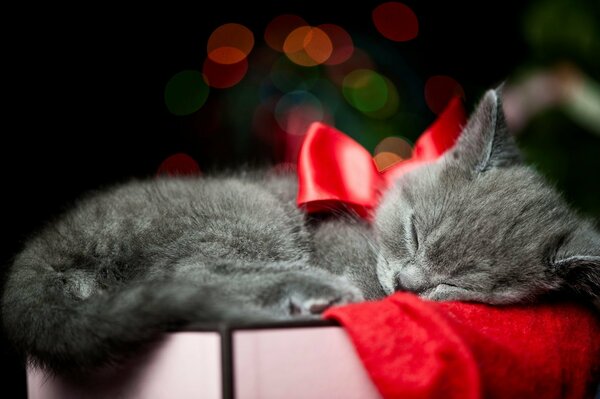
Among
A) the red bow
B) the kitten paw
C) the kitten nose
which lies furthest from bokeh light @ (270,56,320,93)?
the kitten paw

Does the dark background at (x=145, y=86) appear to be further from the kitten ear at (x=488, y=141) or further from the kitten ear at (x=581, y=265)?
the kitten ear at (x=581, y=265)

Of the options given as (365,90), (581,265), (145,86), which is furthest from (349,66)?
(581,265)

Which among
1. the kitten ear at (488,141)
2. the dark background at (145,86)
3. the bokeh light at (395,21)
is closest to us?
the kitten ear at (488,141)

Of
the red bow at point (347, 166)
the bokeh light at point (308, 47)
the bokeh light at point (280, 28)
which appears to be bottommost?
the red bow at point (347, 166)

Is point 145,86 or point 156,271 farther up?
point 145,86

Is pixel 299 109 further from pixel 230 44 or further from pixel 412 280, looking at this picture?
pixel 412 280

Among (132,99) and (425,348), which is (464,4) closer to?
(132,99)

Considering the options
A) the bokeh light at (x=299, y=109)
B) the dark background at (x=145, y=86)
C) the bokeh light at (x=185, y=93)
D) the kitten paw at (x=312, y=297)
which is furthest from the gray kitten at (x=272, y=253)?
the bokeh light at (x=185, y=93)
